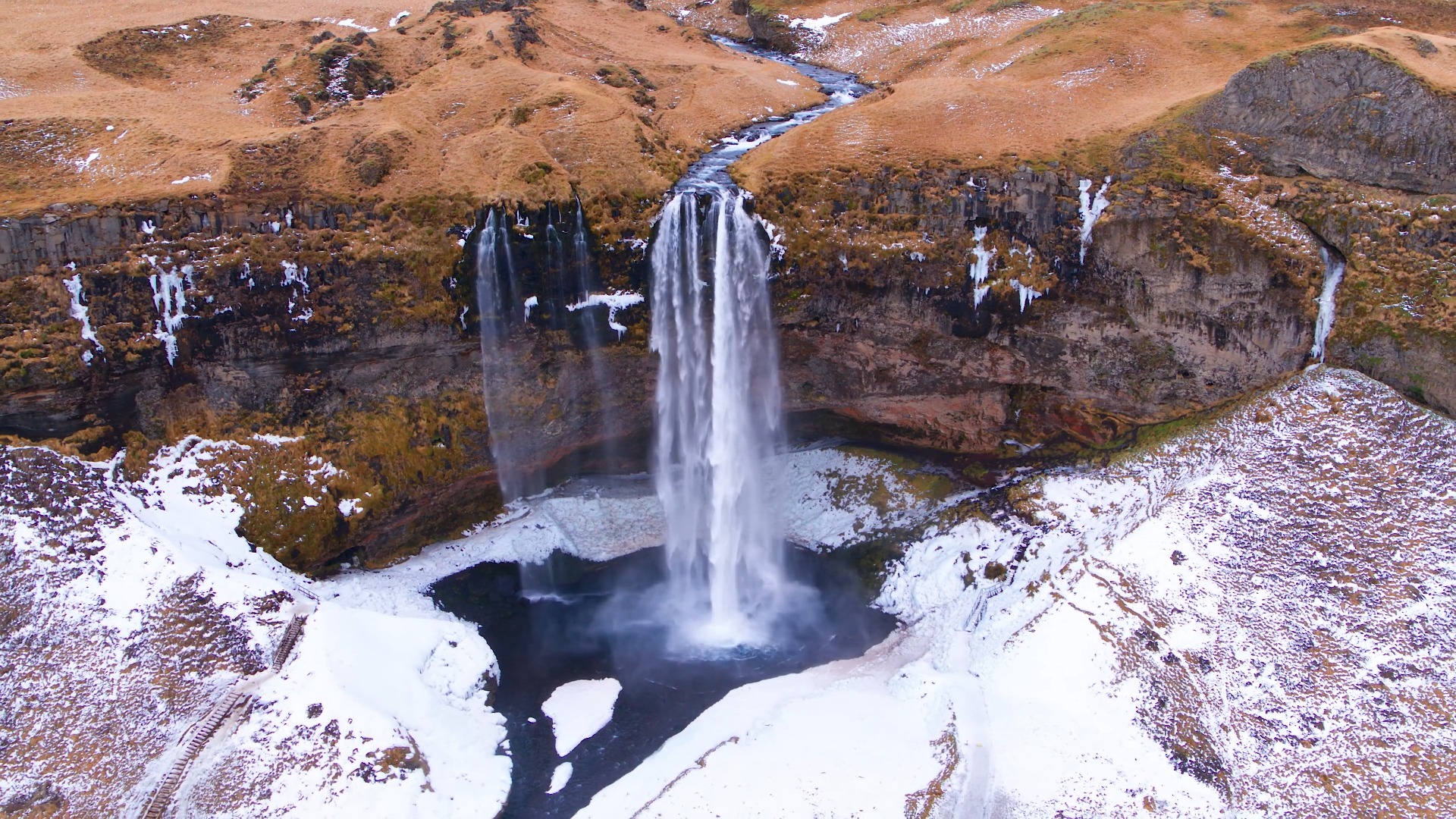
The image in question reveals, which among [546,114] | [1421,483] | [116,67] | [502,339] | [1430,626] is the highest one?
[116,67]

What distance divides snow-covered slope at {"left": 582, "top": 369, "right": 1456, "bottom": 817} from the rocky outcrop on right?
590 centimetres

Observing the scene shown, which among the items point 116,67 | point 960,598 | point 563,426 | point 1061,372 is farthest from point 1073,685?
point 116,67

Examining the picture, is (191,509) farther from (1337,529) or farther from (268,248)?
(1337,529)

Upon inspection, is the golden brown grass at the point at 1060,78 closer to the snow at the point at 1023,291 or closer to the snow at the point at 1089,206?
the snow at the point at 1089,206

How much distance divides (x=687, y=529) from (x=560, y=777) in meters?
9.32

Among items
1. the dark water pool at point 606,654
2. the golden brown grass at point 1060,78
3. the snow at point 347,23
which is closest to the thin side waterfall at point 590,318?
the dark water pool at point 606,654

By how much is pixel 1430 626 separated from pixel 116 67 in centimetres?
4344

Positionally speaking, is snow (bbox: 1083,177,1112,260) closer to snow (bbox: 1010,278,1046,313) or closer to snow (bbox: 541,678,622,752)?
snow (bbox: 1010,278,1046,313)

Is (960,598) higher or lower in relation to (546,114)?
lower

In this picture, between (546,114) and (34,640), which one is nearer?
Result: (34,640)

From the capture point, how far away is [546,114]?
30.0 meters

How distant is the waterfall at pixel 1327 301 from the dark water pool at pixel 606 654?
13366 mm

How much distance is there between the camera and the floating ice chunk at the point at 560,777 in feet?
65.6

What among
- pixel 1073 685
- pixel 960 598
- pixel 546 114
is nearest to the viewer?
pixel 1073 685
